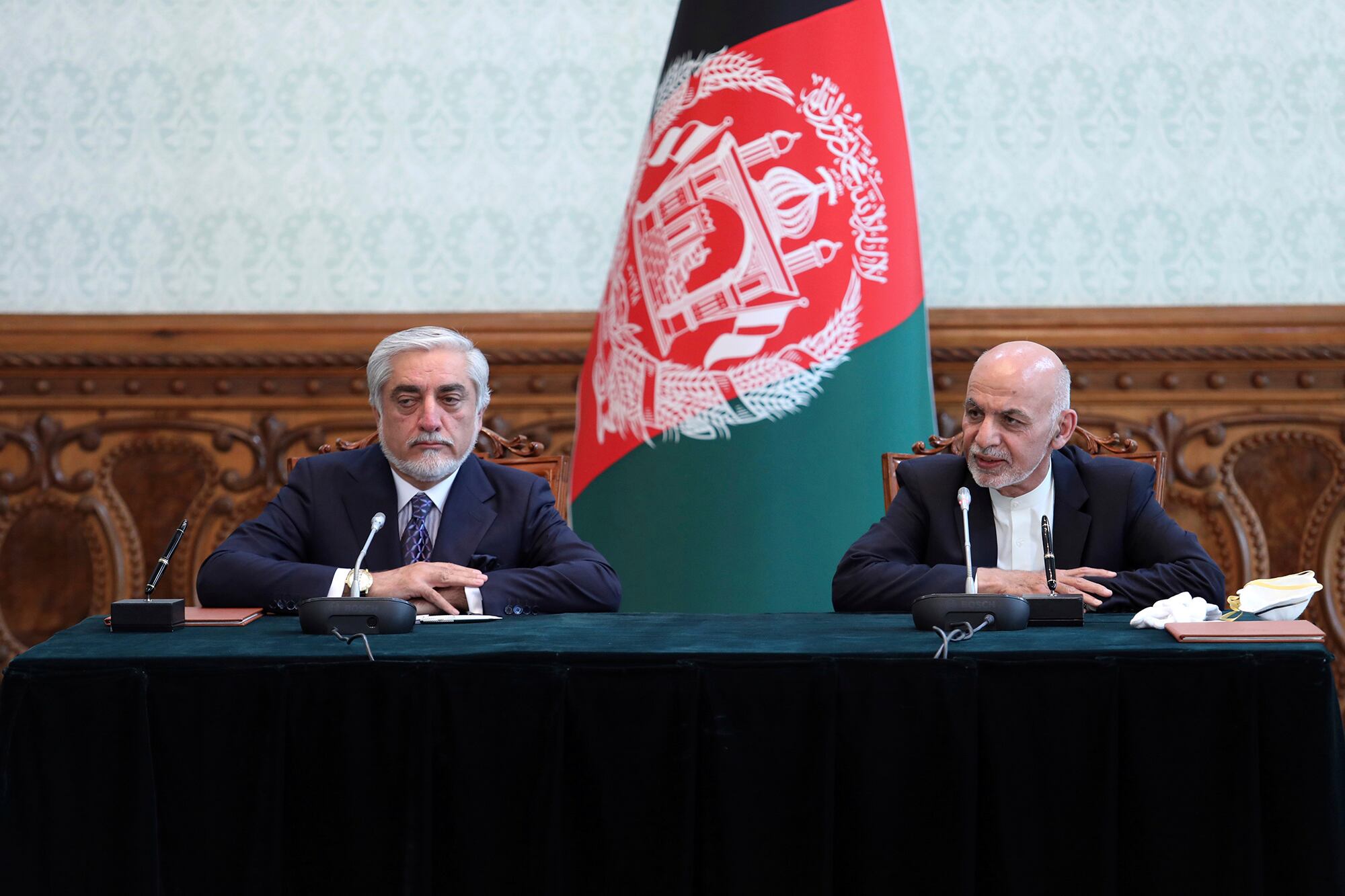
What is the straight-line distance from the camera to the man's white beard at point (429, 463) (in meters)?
2.69

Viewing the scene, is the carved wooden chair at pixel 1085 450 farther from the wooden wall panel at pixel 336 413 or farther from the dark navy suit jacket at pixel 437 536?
the wooden wall panel at pixel 336 413

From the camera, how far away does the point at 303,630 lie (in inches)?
77.3

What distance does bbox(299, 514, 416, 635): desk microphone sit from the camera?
1938 millimetres

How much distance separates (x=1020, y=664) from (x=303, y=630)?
110 cm

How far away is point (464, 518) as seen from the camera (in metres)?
2.71

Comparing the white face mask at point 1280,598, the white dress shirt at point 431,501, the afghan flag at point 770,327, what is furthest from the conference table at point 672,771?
the afghan flag at point 770,327

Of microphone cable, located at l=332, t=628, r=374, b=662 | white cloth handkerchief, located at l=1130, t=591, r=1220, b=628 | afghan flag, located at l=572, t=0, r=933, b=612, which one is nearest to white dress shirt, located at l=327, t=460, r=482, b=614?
afghan flag, located at l=572, t=0, r=933, b=612

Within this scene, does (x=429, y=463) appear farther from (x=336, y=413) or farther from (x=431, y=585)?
(x=336, y=413)

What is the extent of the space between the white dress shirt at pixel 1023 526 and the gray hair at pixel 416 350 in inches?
46.3

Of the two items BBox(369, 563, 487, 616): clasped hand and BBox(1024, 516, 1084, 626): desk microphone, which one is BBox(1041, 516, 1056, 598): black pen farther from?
BBox(369, 563, 487, 616): clasped hand

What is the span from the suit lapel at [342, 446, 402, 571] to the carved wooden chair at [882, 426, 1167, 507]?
45.1 inches

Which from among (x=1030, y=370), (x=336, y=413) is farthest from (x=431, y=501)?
(x=336, y=413)

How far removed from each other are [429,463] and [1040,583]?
131 centimetres

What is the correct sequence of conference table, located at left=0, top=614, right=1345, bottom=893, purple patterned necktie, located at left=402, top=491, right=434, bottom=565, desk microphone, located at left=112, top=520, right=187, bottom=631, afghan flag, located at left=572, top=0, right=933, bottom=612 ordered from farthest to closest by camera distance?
afghan flag, located at left=572, top=0, right=933, bottom=612 < purple patterned necktie, located at left=402, top=491, right=434, bottom=565 < desk microphone, located at left=112, top=520, right=187, bottom=631 < conference table, located at left=0, top=614, right=1345, bottom=893
